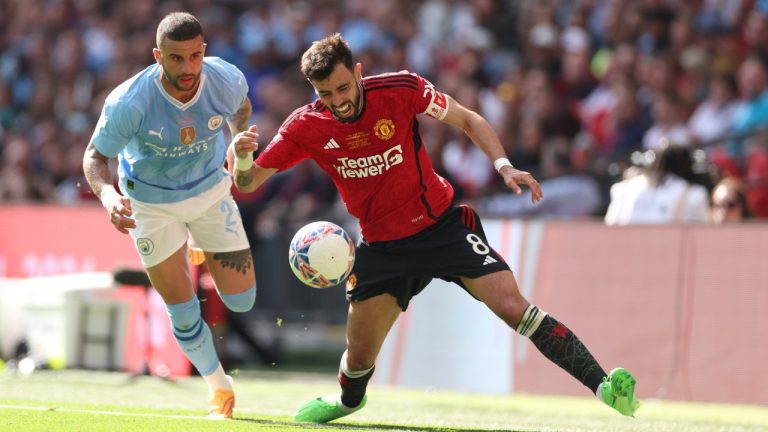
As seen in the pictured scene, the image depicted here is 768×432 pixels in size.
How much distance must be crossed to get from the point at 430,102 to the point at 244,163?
47.0 inches

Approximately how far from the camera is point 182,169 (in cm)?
850

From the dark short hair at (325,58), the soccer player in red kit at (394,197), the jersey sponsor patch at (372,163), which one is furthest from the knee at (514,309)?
the dark short hair at (325,58)

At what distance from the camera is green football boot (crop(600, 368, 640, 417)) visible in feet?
24.0

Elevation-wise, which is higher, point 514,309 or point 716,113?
point 716,113

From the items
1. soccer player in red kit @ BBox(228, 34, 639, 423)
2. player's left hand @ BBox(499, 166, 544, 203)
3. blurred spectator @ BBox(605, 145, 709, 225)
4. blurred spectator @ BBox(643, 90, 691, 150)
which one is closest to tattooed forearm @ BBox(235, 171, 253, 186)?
soccer player in red kit @ BBox(228, 34, 639, 423)

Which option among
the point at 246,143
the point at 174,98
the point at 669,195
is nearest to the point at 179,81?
the point at 174,98

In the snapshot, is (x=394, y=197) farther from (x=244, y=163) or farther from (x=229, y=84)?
(x=229, y=84)

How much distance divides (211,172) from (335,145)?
→ 1.25 metres

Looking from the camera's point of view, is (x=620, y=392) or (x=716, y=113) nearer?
(x=620, y=392)

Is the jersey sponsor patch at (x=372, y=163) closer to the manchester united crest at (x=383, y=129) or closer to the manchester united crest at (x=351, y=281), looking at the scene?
the manchester united crest at (x=383, y=129)

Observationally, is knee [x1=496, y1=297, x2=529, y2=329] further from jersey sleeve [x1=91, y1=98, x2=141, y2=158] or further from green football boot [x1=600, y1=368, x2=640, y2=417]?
jersey sleeve [x1=91, y1=98, x2=141, y2=158]

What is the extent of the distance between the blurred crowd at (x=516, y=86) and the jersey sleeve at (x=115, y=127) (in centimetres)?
579

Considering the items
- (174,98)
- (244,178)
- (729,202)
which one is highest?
(174,98)

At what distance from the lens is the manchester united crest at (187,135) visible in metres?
8.15
